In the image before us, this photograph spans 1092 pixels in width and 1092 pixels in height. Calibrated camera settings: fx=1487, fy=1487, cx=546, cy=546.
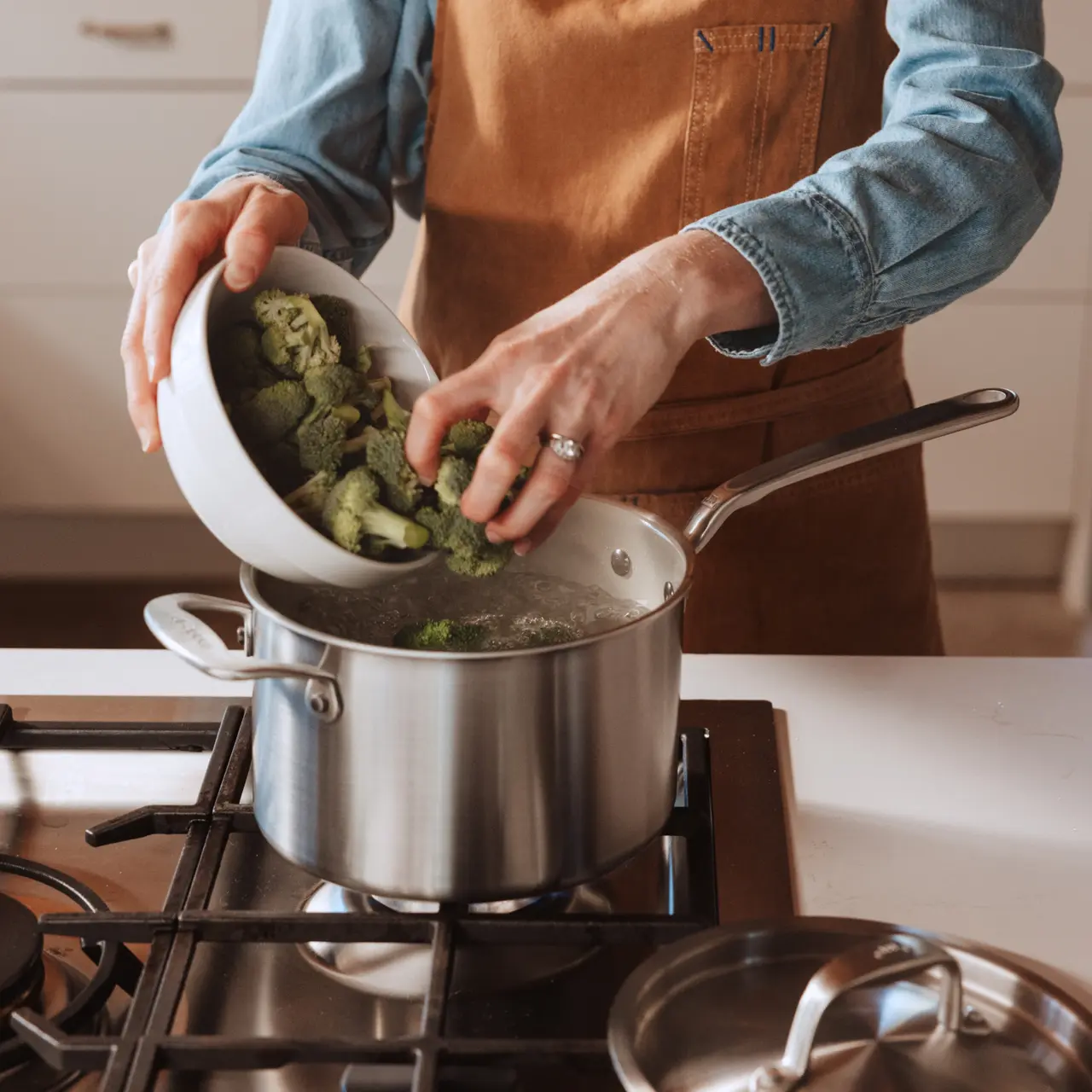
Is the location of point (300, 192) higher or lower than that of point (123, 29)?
lower

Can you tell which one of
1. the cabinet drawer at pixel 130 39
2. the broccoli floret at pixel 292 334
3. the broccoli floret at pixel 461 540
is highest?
the cabinet drawer at pixel 130 39

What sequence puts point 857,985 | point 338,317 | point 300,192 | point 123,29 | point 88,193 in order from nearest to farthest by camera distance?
point 857,985 < point 338,317 < point 300,192 < point 123,29 < point 88,193

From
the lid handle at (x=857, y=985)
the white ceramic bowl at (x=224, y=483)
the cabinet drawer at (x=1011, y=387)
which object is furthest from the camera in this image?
the cabinet drawer at (x=1011, y=387)

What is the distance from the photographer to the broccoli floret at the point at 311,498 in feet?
2.43

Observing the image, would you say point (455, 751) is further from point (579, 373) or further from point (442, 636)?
point (579, 373)

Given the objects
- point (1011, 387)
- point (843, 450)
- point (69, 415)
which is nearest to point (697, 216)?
point (843, 450)

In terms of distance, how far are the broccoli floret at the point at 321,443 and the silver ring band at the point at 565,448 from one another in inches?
4.3

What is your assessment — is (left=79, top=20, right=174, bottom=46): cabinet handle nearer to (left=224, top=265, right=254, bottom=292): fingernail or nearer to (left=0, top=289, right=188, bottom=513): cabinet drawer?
(left=0, top=289, right=188, bottom=513): cabinet drawer

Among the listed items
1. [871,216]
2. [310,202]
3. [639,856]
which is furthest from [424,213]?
[639,856]

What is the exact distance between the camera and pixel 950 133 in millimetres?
926

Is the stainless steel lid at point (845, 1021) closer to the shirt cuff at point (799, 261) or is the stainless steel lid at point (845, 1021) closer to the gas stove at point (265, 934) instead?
the gas stove at point (265, 934)

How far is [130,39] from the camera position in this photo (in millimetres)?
2408

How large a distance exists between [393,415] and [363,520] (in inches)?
4.0

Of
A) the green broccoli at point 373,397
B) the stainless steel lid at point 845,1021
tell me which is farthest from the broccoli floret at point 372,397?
the stainless steel lid at point 845,1021
